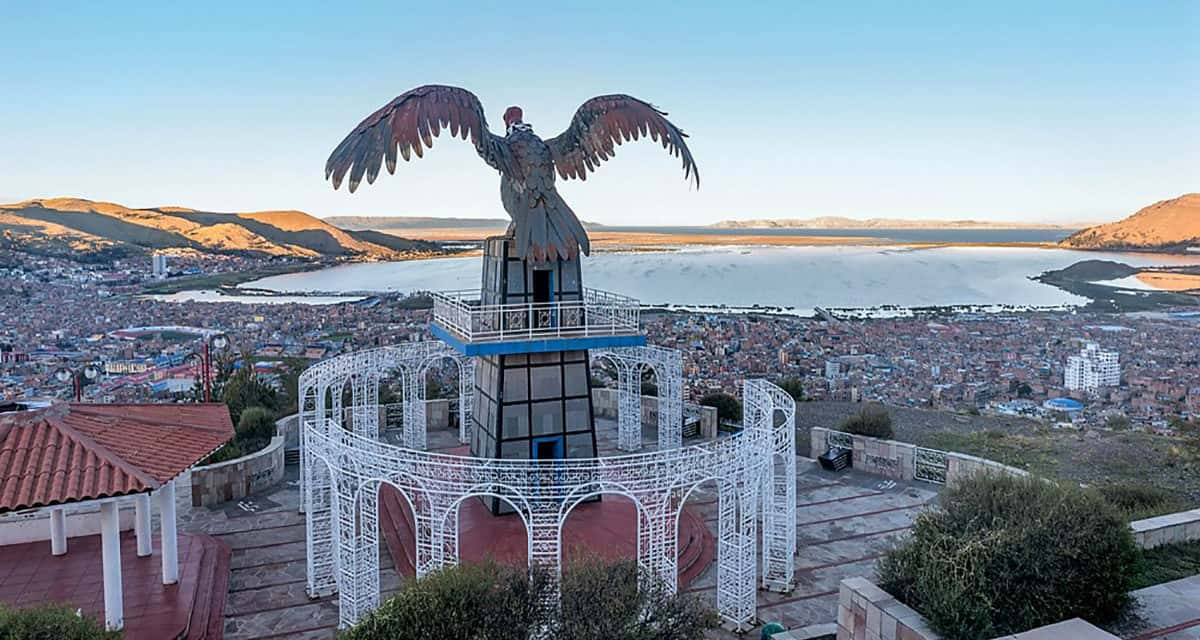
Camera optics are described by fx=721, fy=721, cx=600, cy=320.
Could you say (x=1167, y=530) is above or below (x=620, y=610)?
below

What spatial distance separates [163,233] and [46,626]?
123 ft

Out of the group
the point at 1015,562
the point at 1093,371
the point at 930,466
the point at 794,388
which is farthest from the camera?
the point at 1093,371

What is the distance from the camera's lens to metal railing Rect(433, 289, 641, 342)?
1184 cm

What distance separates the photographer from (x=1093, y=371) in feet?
87.7

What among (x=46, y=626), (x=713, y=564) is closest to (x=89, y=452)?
(x=46, y=626)

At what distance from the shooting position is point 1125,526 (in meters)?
8.16

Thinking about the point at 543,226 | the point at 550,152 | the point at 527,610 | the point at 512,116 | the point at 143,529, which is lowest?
the point at 143,529

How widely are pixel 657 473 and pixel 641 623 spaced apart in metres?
2.52

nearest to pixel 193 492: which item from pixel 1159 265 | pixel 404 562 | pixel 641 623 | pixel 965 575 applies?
pixel 404 562

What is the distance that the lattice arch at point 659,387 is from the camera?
16594 mm

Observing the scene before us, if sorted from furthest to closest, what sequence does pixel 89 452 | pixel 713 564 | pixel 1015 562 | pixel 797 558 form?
pixel 797 558
pixel 713 564
pixel 89 452
pixel 1015 562

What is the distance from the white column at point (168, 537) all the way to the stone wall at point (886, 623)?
9.16 metres

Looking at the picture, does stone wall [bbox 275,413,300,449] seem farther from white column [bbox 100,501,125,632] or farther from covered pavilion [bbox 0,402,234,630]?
white column [bbox 100,501,125,632]

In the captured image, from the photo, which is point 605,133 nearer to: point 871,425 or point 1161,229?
point 871,425
